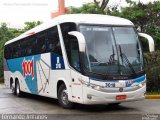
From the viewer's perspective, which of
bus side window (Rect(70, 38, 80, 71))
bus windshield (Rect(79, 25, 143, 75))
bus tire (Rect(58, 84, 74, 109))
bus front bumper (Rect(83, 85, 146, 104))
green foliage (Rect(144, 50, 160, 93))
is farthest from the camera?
green foliage (Rect(144, 50, 160, 93))

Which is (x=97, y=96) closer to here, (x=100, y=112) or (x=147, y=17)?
(x=100, y=112)

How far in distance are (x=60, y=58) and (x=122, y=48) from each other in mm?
2324

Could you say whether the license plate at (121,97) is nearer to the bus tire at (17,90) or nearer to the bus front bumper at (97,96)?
the bus front bumper at (97,96)

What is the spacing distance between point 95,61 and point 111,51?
711 millimetres

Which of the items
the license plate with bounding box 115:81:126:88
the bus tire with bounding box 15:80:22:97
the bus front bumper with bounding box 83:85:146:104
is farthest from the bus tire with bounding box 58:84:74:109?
the bus tire with bounding box 15:80:22:97

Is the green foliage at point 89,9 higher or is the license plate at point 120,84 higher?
the green foliage at point 89,9

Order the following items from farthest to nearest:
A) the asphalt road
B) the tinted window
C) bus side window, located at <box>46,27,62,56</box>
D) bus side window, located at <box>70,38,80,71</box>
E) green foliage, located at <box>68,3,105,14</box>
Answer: green foliage, located at <box>68,3,105,14</box> < the tinted window < bus side window, located at <box>46,27,62,56</box> < bus side window, located at <box>70,38,80,71</box> < the asphalt road

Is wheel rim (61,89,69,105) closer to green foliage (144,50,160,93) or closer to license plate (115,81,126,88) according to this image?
license plate (115,81,126,88)

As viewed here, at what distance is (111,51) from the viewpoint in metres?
12.6

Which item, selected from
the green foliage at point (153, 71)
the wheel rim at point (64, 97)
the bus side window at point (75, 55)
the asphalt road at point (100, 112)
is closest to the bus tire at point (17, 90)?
the asphalt road at point (100, 112)

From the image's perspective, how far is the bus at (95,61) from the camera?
12.2 meters

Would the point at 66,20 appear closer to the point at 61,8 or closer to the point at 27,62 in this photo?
the point at 27,62

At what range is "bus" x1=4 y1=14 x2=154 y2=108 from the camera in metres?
12.2

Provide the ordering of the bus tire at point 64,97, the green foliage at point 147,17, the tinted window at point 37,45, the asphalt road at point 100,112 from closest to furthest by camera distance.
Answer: the asphalt road at point 100,112
the bus tire at point 64,97
the tinted window at point 37,45
the green foliage at point 147,17
